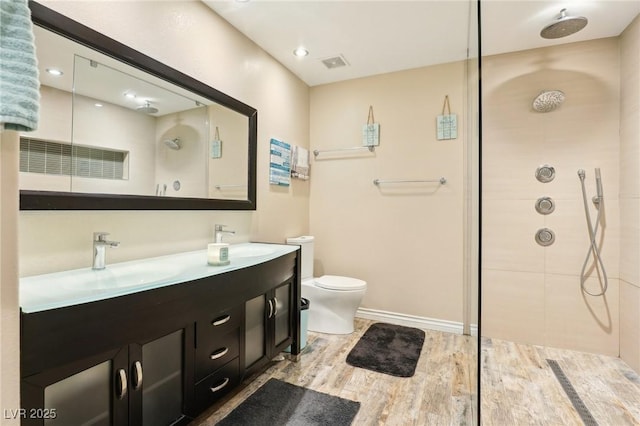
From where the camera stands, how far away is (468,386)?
1.82 m

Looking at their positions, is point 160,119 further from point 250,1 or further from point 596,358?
point 596,358

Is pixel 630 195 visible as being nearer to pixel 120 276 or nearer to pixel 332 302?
pixel 332 302

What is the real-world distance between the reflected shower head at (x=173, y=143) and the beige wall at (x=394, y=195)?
1.63m

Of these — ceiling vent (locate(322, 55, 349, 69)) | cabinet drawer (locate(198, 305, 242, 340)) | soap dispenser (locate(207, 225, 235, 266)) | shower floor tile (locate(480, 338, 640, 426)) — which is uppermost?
ceiling vent (locate(322, 55, 349, 69))

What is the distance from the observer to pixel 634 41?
2031 mm

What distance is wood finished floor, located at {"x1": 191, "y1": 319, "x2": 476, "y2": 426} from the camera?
5.15ft

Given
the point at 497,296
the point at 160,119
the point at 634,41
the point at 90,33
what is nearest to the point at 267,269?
the point at 160,119

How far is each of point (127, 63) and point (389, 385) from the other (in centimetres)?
228

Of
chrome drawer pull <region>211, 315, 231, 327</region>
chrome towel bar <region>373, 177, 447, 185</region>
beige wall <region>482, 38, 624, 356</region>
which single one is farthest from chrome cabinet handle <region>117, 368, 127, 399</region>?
beige wall <region>482, 38, 624, 356</region>

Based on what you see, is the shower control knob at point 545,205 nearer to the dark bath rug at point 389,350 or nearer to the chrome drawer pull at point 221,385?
the dark bath rug at point 389,350

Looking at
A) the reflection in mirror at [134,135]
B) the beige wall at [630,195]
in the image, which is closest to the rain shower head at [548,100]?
the beige wall at [630,195]

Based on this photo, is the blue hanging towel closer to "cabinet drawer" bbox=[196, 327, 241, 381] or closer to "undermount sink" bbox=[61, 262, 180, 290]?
"undermount sink" bbox=[61, 262, 180, 290]

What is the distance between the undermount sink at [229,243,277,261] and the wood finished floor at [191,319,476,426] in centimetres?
78

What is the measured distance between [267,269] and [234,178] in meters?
0.78
